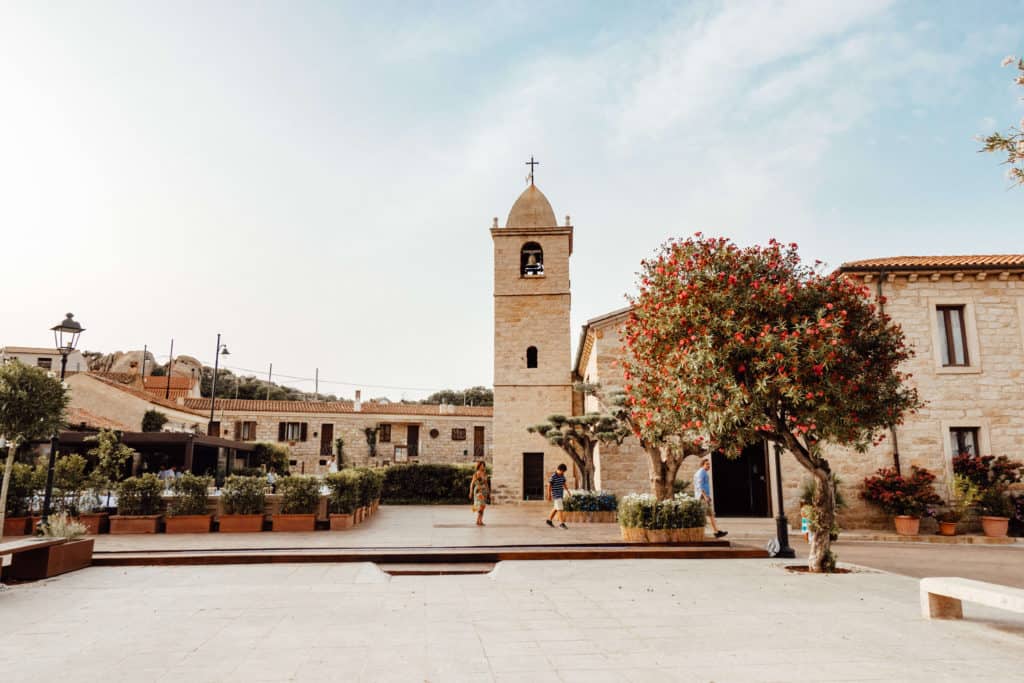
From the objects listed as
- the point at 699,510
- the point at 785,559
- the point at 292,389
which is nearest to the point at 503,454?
the point at 699,510

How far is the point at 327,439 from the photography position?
126 ft

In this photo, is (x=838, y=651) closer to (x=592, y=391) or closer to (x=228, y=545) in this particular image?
(x=228, y=545)

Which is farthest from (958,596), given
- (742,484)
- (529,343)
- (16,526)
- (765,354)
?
(529,343)

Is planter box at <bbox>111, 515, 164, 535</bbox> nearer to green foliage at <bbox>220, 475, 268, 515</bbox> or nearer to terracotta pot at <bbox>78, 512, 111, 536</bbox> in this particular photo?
terracotta pot at <bbox>78, 512, 111, 536</bbox>

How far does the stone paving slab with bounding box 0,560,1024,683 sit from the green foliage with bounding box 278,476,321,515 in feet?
16.0

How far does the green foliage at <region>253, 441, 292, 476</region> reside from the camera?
3111cm

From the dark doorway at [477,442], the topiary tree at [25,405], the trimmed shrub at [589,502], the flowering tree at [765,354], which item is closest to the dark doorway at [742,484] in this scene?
the trimmed shrub at [589,502]

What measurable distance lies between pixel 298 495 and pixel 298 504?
18 centimetres

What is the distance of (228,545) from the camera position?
10391 mm

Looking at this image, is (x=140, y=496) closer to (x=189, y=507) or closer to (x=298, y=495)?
(x=189, y=507)

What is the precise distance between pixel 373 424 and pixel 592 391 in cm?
2372

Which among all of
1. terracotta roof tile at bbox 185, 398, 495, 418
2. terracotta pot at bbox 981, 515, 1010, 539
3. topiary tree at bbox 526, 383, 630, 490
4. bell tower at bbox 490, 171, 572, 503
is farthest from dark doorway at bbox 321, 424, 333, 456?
terracotta pot at bbox 981, 515, 1010, 539

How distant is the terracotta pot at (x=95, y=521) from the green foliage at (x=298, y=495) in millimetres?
3294

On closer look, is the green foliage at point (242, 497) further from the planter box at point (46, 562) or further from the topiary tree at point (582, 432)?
the topiary tree at point (582, 432)
